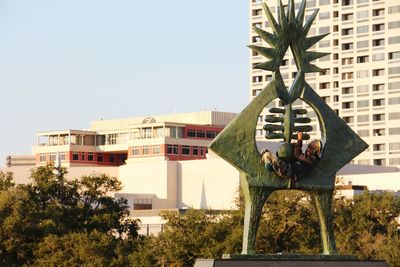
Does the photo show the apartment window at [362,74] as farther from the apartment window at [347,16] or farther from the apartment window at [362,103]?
the apartment window at [347,16]

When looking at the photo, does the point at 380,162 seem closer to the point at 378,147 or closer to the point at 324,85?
the point at 378,147

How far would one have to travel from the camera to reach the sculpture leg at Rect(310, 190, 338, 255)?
60719mm

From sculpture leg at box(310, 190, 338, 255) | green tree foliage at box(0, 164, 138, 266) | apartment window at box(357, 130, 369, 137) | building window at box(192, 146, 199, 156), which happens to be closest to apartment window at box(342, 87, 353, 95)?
apartment window at box(357, 130, 369, 137)

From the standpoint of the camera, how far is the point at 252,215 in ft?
194

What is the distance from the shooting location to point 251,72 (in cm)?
17138

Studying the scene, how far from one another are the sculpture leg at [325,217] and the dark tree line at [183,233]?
21829 millimetres

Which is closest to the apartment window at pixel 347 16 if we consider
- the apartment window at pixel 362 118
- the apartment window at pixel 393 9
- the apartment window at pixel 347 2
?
the apartment window at pixel 347 2

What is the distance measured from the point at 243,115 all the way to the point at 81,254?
2944cm

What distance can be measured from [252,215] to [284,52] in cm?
677

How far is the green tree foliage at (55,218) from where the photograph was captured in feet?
291

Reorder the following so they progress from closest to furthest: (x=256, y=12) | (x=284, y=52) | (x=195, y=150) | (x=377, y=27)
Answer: (x=284, y=52)
(x=195, y=150)
(x=377, y=27)
(x=256, y=12)

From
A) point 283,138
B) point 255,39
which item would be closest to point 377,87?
point 255,39

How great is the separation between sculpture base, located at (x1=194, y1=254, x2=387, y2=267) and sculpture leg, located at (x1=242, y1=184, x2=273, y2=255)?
67 centimetres

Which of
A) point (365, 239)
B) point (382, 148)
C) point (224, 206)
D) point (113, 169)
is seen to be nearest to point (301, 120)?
point (365, 239)
